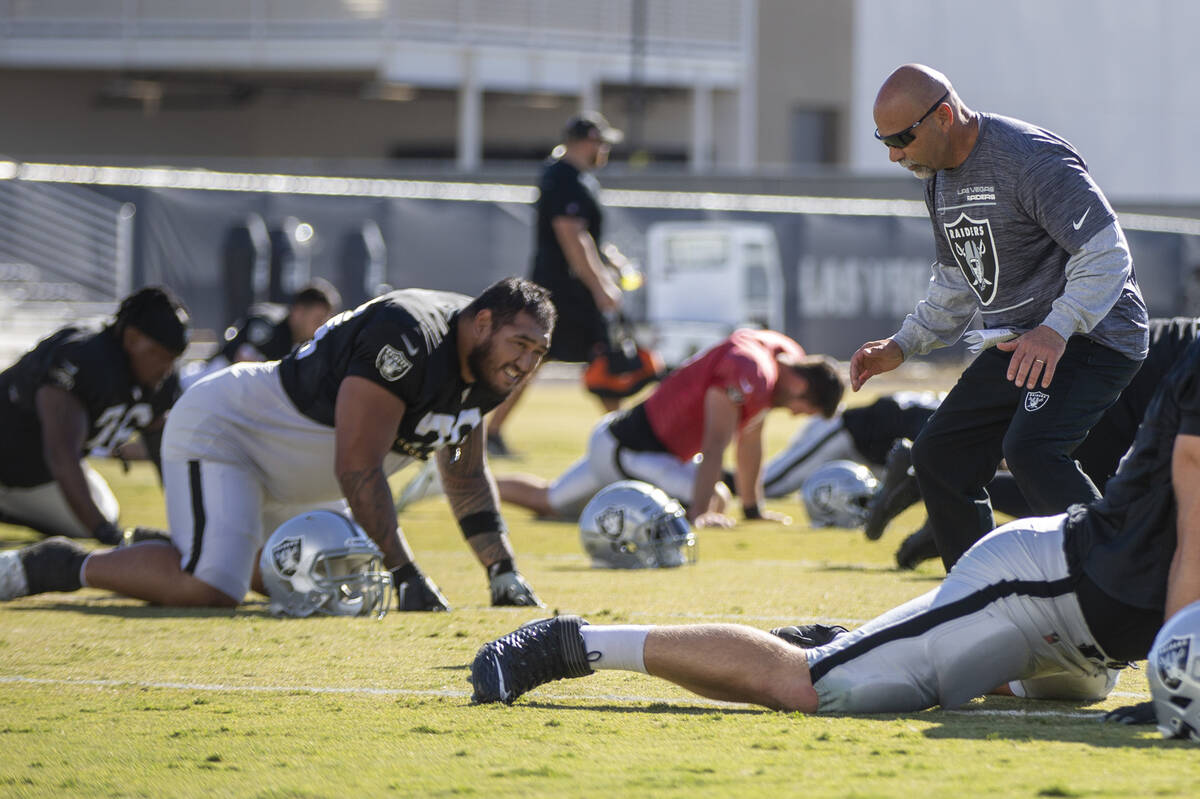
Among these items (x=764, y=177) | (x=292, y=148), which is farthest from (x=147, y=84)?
(x=764, y=177)

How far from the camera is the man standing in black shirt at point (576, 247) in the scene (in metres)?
11.7

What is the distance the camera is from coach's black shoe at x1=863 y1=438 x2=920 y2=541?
302 inches

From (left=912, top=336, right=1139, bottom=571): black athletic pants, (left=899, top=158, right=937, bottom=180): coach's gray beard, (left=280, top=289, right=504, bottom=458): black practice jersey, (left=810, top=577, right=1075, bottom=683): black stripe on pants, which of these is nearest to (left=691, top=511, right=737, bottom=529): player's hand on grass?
(left=280, top=289, right=504, bottom=458): black practice jersey

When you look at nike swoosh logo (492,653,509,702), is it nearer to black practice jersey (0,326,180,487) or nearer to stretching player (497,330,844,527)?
black practice jersey (0,326,180,487)

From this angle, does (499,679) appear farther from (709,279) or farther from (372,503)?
(709,279)

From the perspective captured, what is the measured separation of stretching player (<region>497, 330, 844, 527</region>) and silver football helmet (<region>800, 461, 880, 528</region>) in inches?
13.8

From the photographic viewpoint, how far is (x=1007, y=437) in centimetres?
518

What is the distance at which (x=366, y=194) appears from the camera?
2159 centimetres

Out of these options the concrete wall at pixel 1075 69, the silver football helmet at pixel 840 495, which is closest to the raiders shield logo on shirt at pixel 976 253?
the silver football helmet at pixel 840 495

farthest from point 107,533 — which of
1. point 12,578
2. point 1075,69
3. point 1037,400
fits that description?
point 1075,69

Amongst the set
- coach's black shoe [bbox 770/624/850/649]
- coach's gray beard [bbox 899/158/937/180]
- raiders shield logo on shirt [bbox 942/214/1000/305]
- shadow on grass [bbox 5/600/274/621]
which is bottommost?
shadow on grass [bbox 5/600/274/621]

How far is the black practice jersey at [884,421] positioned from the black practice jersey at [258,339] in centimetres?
363

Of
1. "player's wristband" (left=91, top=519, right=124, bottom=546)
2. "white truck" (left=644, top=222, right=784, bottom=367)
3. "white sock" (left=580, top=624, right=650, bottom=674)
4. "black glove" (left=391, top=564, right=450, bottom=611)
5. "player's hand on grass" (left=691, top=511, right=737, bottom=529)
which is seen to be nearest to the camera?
"white sock" (left=580, top=624, right=650, bottom=674)

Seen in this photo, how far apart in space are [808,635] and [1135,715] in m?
0.90
